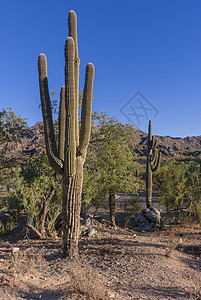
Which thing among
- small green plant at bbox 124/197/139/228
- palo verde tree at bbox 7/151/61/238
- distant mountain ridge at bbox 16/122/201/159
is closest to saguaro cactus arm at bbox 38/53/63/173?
palo verde tree at bbox 7/151/61/238

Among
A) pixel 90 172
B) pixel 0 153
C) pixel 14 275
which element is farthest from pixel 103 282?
pixel 0 153

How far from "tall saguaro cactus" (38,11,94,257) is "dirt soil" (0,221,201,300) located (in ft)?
2.59

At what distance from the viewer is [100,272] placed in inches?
183

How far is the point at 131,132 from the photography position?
9180 millimetres

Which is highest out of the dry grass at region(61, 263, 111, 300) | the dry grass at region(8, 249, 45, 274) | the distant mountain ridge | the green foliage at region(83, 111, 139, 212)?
the distant mountain ridge

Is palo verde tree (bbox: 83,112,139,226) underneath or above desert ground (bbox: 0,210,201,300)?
above

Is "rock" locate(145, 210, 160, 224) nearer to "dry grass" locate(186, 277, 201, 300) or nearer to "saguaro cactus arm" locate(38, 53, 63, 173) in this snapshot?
"dry grass" locate(186, 277, 201, 300)

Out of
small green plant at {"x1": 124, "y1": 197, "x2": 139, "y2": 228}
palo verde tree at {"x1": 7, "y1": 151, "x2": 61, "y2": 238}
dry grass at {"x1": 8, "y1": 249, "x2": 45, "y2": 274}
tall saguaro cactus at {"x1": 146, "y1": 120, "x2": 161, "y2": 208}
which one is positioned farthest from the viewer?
tall saguaro cactus at {"x1": 146, "y1": 120, "x2": 161, "y2": 208}

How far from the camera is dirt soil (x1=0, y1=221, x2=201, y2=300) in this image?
12.1ft

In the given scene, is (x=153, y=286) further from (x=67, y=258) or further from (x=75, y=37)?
(x=75, y=37)

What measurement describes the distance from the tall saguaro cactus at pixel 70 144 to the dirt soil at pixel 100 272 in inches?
31.0

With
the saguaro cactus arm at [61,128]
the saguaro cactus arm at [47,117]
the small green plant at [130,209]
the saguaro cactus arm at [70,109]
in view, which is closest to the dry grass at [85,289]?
the saguaro cactus arm at [70,109]

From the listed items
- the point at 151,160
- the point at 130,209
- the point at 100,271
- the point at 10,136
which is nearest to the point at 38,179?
the point at 10,136

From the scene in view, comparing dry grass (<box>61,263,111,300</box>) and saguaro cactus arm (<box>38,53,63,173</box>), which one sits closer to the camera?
dry grass (<box>61,263,111,300</box>)
